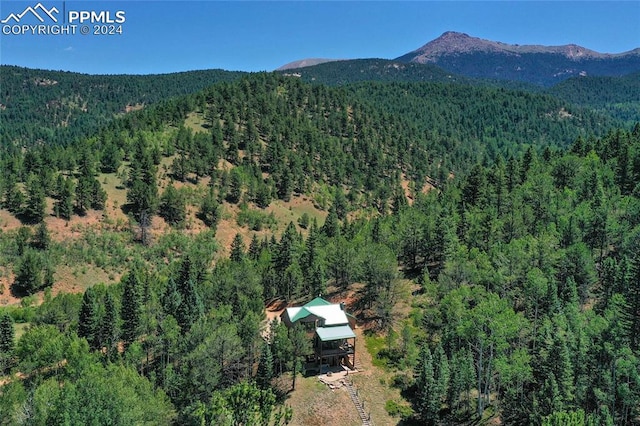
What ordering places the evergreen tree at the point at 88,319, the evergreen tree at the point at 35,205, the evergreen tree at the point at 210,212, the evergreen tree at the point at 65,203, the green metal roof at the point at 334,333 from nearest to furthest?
the green metal roof at the point at 334,333
the evergreen tree at the point at 88,319
the evergreen tree at the point at 35,205
the evergreen tree at the point at 65,203
the evergreen tree at the point at 210,212

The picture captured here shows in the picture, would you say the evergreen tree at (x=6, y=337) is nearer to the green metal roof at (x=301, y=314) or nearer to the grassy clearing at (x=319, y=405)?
the grassy clearing at (x=319, y=405)

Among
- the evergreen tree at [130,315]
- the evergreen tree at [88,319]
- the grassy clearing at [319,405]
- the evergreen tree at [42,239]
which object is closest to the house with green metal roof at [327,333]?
the grassy clearing at [319,405]

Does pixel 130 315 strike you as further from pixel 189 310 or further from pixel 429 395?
pixel 429 395

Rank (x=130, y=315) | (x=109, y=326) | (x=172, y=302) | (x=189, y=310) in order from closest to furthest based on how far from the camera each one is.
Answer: (x=109, y=326) < (x=189, y=310) < (x=130, y=315) < (x=172, y=302)

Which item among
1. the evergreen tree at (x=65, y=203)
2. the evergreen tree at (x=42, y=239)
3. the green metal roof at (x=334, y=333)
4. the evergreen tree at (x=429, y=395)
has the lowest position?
the evergreen tree at (x=429, y=395)

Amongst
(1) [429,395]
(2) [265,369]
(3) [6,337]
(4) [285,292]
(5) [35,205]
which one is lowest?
(1) [429,395]

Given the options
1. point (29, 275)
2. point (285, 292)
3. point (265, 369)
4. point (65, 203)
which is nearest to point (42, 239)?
point (65, 203)

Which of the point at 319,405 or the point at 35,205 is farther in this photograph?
the point at 35,205

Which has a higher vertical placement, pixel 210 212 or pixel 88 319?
pixel 210 212
